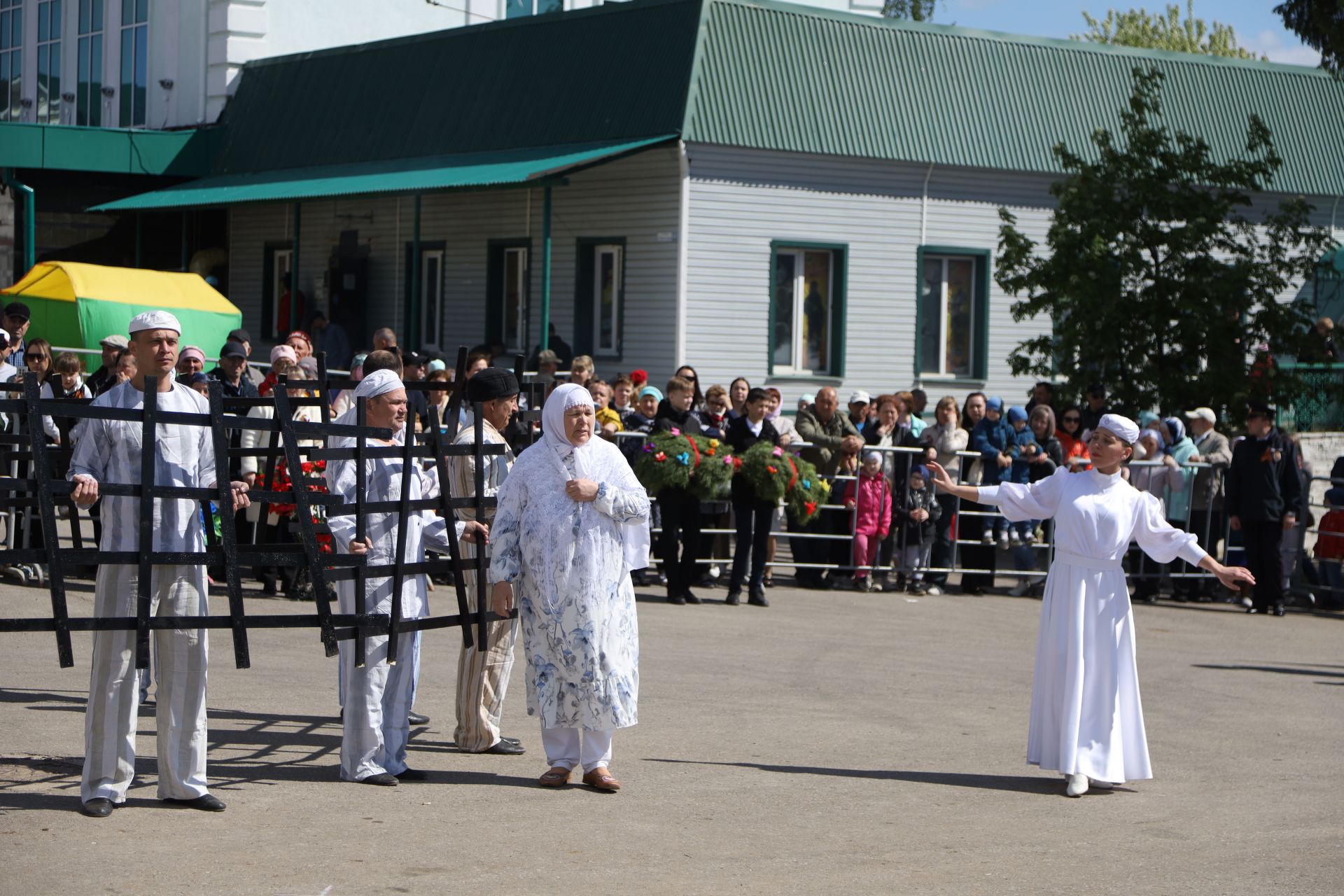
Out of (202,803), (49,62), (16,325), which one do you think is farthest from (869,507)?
(49,62)

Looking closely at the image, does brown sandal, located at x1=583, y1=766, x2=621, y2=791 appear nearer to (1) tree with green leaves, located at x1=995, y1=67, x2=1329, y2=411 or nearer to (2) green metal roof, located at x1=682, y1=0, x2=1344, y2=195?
(1) tree with green leaves, located at x1=995, y1=67, x2=1329, y2=411

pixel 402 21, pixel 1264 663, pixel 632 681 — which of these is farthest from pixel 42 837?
pixel 402 21

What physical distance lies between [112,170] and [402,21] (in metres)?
6.85

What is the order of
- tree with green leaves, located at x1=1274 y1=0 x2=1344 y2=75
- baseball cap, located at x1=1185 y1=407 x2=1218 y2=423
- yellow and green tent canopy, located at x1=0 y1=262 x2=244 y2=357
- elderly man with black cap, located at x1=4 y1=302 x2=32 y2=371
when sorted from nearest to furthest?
1. elderly man with black cap, located at x1=4 y1=302 x2=32 y2=371
2. baseball cap, located at x1=1185 y1=407 x2=1218 y2=423
3. tree with green leaves, located at x1=1274 y1=0 x2=1344 y2=75
4. yellow and green tent canopy, located at x1=0 y1=262 x2=244 y2=357

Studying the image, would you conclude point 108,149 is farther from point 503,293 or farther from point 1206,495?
point 1206,495

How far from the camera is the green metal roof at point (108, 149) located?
2952cm

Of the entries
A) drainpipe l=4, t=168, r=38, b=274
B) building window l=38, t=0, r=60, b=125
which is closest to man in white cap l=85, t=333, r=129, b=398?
drainpipe l=4, t=168, r=38, b=274

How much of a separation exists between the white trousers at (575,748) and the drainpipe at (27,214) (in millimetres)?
22007

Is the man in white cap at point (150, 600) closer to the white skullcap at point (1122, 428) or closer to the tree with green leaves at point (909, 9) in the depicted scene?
the white skullcap at point (1122, 428)

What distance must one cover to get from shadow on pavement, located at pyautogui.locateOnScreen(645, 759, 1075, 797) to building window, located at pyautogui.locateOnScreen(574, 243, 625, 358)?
1583cm

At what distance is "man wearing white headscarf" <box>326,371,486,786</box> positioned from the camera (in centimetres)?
848

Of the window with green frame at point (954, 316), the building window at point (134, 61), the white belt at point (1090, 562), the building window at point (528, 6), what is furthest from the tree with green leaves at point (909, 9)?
the white belt at point (1090, 562)

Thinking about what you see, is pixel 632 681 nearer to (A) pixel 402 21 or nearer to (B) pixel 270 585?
(B) pixel 270 585

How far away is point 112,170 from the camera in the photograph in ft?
101
